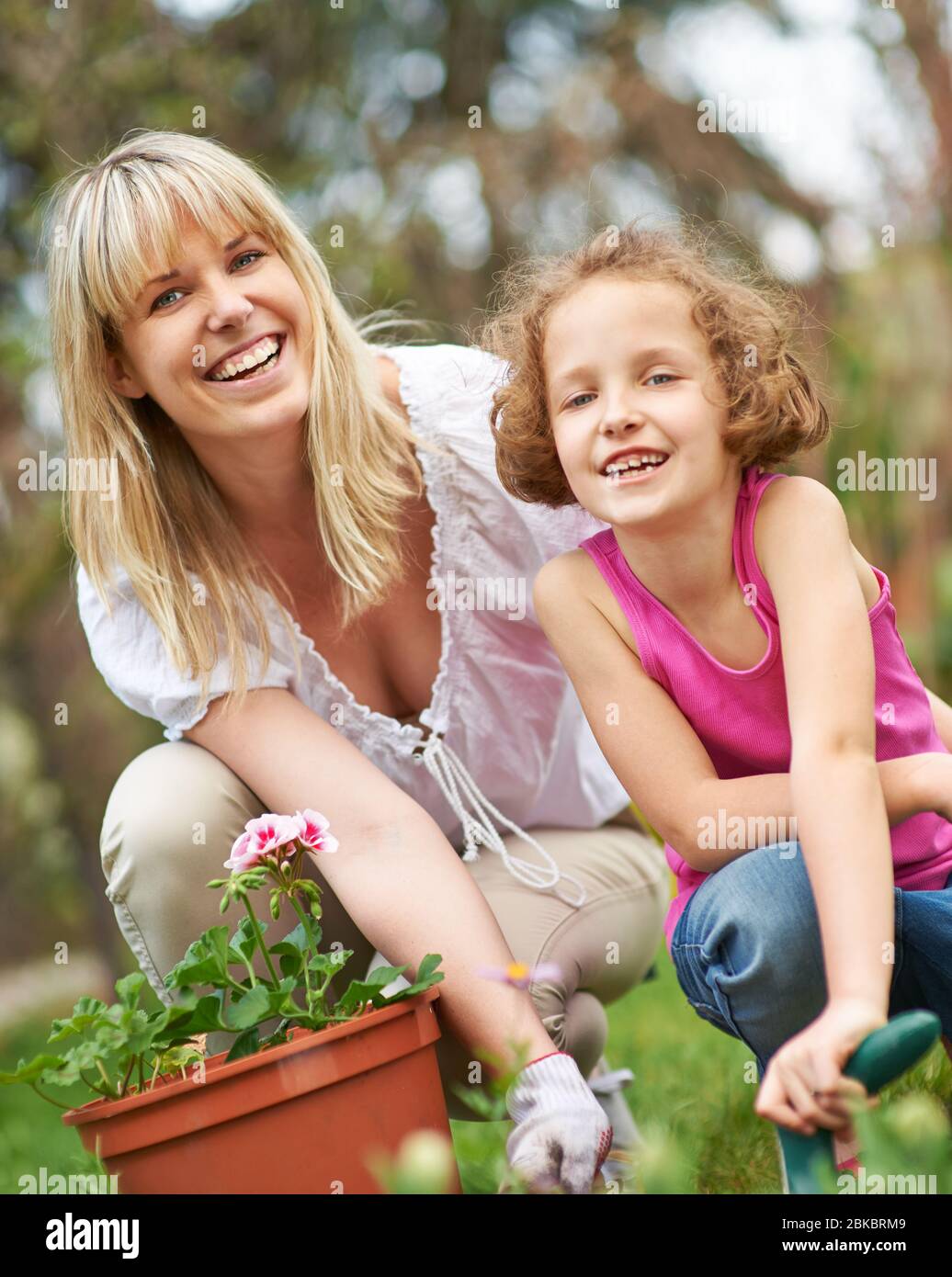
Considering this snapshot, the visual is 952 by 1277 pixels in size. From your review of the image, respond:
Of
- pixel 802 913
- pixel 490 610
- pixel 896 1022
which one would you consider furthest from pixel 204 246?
pixel 896 1022

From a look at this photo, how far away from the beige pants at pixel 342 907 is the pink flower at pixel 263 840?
1.13ft

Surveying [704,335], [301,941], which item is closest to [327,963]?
[301,941]

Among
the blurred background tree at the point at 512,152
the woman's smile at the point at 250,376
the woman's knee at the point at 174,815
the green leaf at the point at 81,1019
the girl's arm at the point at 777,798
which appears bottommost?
the green leaf at the point at 81,1019

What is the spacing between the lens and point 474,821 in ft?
6.93

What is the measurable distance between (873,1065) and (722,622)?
67cm

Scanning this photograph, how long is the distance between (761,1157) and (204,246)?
1.59 m

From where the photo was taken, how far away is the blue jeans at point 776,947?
57.1 inches

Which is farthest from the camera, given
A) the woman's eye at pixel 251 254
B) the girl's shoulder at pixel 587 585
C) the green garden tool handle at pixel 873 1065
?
the woman's eye at pixel 251 254

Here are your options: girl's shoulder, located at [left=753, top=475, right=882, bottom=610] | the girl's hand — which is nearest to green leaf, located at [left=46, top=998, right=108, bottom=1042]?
the girl's hand

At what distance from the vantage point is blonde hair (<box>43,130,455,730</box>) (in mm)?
1882

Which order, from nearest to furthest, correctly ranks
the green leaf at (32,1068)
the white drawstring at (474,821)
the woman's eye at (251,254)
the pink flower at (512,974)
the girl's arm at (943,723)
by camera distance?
the green leaf at (32,1068)
the pink flower at (512,974)
the girl's arm at (943,723)
the woman's eye at (251,254)
the white drawstring at (474,821)

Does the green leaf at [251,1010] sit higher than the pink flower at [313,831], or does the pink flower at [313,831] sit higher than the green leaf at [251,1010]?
the pink flower at [313,831]

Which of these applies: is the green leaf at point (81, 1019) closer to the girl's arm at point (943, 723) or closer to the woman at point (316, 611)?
the woman at point (316, 611)

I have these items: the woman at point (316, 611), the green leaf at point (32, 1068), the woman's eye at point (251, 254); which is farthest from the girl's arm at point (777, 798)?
the woman's eye at point (251, 254)
